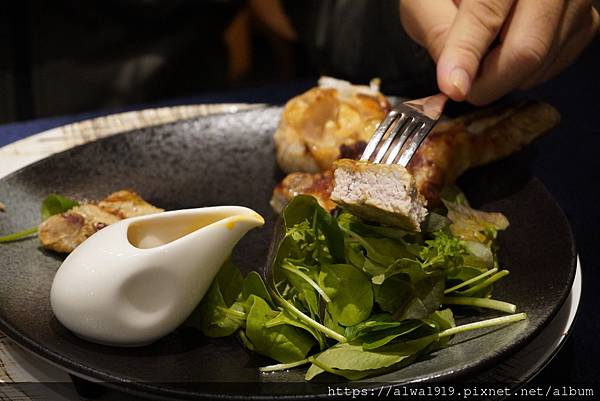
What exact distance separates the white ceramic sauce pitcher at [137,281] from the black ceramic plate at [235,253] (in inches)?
2.2

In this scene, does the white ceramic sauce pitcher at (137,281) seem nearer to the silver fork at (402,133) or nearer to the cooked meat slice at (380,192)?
the cooked meat slice at (380,192)

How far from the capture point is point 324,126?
2.21 m

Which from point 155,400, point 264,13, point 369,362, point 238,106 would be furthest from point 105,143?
point 264,13

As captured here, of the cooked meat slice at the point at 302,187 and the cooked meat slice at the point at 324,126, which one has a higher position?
the cooked meat slice at the point at 324,126

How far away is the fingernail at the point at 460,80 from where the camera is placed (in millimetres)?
1657

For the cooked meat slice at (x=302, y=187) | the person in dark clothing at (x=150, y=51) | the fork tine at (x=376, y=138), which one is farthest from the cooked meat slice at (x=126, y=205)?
the person in dark clothing at (x=150, y=51)

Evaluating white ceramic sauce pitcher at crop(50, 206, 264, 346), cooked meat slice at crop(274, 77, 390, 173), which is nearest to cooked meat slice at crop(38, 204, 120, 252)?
white ceramic sauce pitcher at crop(50, 206, 264, 346)

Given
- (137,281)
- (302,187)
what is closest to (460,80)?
(302,187)

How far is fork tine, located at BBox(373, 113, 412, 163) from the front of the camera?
1.66 metres

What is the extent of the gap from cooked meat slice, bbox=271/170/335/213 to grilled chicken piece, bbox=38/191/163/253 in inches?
13.7

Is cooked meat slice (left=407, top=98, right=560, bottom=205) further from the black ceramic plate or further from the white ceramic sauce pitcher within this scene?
the white ceramic sauce pitcher

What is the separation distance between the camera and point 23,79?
3473mm

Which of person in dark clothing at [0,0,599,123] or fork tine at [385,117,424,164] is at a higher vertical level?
fork tine at [385,117,424,164]

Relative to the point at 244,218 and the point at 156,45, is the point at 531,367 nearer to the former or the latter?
the point at 244,218
